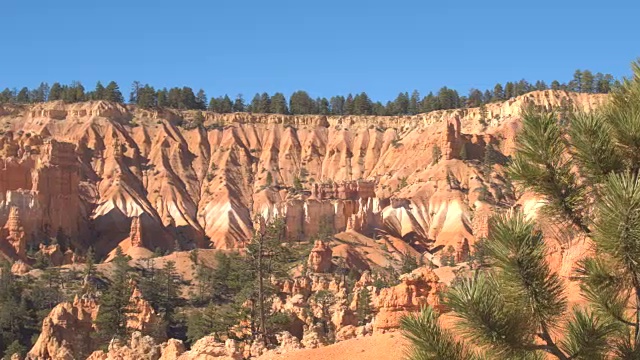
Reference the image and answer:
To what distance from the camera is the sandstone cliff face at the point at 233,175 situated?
96.8 meters

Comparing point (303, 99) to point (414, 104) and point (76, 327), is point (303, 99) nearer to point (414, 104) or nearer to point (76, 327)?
point (414, 104)

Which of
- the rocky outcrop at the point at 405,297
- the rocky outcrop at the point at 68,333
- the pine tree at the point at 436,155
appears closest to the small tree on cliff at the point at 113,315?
the rocky outcrop at the point at 68,333

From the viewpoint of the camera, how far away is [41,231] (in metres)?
92.2

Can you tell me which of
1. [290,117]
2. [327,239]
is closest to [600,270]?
[327,239]

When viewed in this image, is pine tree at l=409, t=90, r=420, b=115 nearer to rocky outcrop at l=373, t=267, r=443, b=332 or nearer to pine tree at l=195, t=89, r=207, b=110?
pine tree at l=195, t=89, r=207, b=110

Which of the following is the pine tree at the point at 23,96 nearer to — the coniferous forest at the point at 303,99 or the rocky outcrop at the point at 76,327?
the coniferous forest at the point at 303,99

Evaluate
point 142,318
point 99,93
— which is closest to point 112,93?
point 99,93

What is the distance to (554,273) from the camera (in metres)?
10.1

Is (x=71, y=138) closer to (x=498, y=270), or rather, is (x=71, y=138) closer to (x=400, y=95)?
(x=400, y=95)

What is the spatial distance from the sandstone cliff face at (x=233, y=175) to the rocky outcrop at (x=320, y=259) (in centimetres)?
1699

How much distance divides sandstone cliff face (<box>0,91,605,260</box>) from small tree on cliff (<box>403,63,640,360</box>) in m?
72.5

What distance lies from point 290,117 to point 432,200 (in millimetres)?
40900

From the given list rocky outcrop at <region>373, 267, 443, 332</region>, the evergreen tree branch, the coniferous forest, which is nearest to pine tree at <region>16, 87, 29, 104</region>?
the coniferous forest

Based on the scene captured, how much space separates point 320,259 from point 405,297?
48094 millimetres
